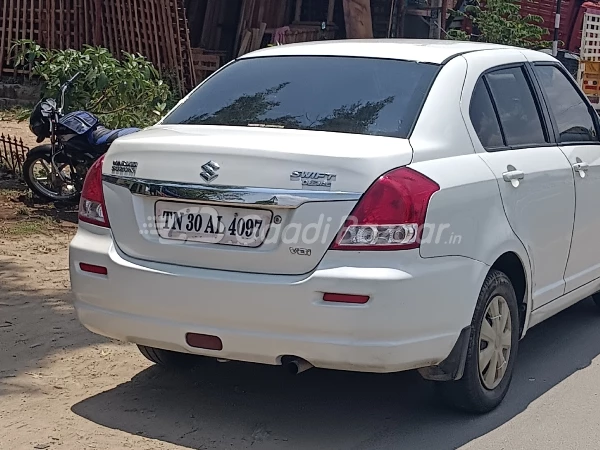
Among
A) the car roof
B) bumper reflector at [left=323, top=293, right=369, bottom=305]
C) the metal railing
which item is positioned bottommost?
the metal railing

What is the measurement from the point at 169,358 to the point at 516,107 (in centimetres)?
229

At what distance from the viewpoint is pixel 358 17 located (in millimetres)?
14398

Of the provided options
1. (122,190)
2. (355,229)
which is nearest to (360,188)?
(355,229)

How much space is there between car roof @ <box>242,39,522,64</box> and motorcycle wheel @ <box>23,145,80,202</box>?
151 inches

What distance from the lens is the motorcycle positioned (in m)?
8.30

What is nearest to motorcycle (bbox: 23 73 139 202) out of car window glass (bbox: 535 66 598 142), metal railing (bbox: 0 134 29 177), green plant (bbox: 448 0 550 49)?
metal railing (bbox: 0 134 29 177)

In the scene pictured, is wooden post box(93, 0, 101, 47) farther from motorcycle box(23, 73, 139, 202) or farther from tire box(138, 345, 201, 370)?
tire box(138, 345, 201, 370)

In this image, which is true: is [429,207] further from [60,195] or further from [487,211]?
[60,195]

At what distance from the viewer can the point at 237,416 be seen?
4.62m

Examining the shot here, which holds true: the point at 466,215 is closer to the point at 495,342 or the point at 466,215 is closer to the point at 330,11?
the point at 495,342

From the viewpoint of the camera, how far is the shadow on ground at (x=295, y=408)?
440 cm

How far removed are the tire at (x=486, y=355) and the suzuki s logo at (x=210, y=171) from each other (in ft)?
4.39

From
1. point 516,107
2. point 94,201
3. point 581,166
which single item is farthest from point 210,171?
point 581,166

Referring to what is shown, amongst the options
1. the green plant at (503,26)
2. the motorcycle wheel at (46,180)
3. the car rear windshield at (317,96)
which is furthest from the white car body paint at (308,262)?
the green plant at (503,26)
